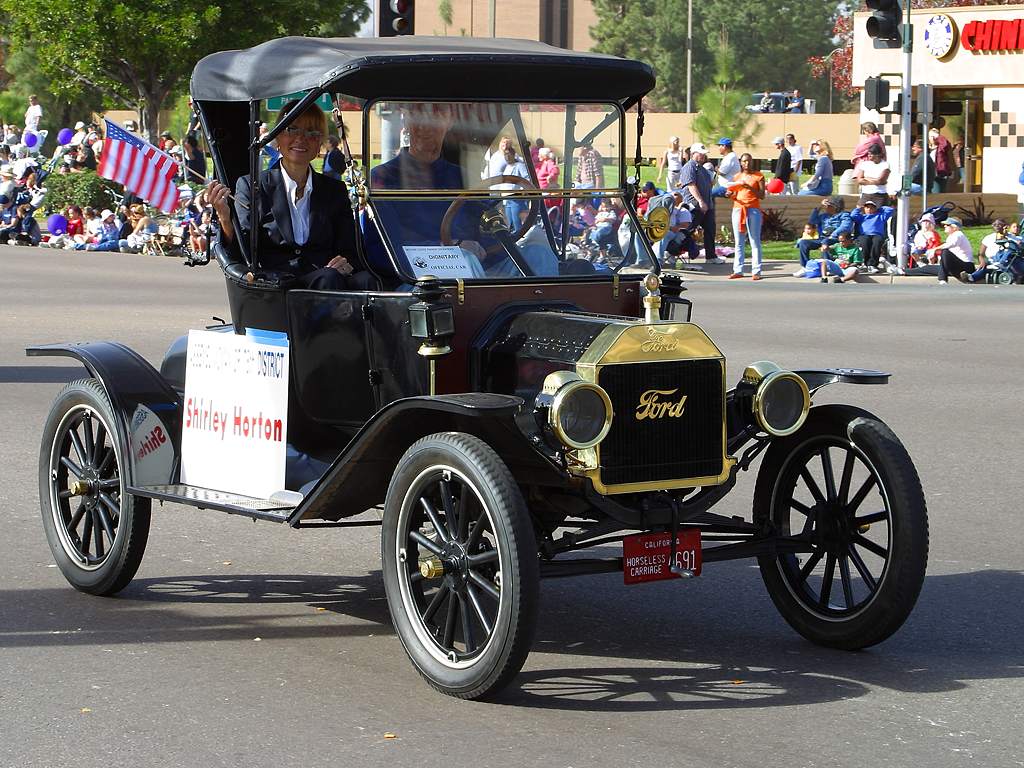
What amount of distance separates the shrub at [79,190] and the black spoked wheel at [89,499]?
2545cm

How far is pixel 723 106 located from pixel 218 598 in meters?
42.7

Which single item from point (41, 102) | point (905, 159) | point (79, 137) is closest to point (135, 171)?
point (905, 159)

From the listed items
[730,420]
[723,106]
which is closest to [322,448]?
[730,420]

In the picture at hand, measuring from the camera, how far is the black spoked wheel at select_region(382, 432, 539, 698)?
4.78 m

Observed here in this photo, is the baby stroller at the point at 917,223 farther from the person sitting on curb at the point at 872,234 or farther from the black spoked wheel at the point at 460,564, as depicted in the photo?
the black spoked wheel at the point at 460,564

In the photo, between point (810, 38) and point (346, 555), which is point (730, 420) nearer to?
point (346, 555)

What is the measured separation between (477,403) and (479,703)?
2.89 ft

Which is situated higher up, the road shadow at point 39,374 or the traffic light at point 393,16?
the traffic light at point 393,16

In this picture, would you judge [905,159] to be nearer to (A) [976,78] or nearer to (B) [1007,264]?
(B) [1007,264]

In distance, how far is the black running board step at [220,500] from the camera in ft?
19.1

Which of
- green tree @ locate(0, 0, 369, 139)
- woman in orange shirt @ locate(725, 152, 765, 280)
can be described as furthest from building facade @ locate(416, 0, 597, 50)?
woman in orange shirt @ locate(725, 152, 765, 280)

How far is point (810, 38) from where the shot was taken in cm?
8650

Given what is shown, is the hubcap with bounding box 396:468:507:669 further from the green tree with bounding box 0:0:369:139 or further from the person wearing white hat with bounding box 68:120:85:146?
the green tree with bounding box 0:0:369:139

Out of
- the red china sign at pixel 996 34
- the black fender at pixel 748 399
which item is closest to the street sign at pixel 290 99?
the black fender at pixel 748 399
